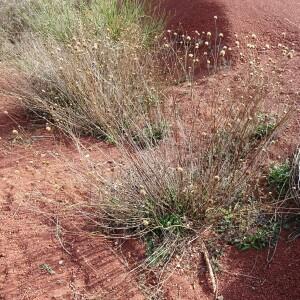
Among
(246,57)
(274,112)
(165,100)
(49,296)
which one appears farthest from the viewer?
(246,57)

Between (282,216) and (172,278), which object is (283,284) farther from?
(172,278)

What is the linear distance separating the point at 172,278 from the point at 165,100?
1.91 m

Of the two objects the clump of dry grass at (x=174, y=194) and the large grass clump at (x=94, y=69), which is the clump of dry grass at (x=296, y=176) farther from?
the large grass clump at (x=94, y=69)

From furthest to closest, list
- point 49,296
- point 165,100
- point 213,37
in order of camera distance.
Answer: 1. point 213,37
2. point 165,100
3. point 49,296

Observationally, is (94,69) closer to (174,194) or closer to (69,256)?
(174,194)

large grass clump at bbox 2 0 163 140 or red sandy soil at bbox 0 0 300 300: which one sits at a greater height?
large grass clump at bbox 2 0 163 140

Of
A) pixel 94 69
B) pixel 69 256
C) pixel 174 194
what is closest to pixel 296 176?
pixel 174 194

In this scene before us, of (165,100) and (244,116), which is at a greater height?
(244,116)

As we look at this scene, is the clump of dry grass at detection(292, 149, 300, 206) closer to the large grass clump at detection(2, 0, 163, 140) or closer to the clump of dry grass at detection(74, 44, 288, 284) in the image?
the clump of dry grass at detection(74, 44, 288, 284)

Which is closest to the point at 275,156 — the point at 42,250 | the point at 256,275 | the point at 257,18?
the point at 256,275

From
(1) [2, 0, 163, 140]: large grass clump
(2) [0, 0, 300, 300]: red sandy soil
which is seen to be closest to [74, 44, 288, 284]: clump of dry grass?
(2) [0, 0, 300, 300]: red sandy soil

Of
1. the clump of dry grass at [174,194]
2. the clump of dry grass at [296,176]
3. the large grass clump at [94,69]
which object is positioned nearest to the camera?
the clump of dry grass at [174,194]

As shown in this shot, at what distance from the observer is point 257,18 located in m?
5.34

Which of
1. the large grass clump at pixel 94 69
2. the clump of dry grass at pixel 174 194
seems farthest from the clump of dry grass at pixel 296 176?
the large grass clump at pixel 94 69
